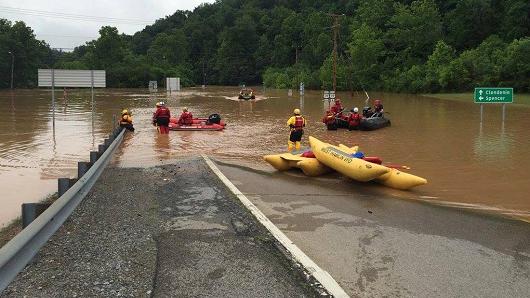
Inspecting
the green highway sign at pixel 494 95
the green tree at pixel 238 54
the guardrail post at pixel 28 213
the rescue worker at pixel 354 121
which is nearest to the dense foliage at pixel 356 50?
the green tree at pixel 238 54

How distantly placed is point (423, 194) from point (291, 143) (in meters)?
6.32

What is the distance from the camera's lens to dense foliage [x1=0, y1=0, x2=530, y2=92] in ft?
202

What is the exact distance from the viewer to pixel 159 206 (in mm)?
7223

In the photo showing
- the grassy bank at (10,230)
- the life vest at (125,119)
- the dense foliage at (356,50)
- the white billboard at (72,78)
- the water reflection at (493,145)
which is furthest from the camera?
the dense foliage at (356,50)

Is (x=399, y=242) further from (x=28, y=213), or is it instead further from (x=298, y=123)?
(x=298, y=123)

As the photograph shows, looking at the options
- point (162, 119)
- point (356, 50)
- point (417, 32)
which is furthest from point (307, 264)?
point (417, 32)

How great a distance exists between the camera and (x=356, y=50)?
7825cm

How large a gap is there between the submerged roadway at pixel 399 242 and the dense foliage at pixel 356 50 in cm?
4443

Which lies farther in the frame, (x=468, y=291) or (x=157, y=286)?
(x=468, y=291)

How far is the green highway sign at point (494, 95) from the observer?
22953mm

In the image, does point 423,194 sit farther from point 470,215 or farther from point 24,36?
point 24,36

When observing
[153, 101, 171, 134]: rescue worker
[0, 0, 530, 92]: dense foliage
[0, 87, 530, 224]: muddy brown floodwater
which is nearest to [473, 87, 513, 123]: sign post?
[0, 87, 530, 224]: muddy brown floodwater

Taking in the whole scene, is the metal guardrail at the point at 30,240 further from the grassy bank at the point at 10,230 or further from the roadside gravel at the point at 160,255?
the grassy bank at the point at 10,230

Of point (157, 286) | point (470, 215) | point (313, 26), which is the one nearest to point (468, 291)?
point (157, 286)
